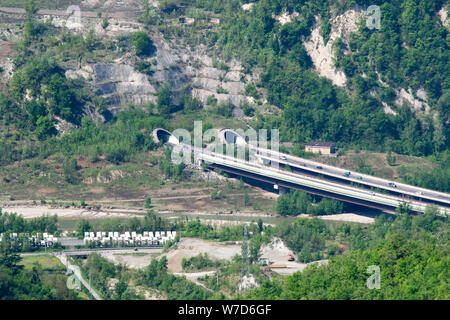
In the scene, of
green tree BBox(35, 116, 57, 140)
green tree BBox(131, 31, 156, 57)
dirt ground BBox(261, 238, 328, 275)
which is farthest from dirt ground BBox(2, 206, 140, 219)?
green tree BBox(131, 31, 156, 57)

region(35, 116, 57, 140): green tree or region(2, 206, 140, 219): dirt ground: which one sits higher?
region(35, 116, 57, 140): green tree

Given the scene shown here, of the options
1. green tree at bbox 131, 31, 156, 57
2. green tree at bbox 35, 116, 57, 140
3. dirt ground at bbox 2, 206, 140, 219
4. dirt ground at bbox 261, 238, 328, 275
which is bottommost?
dirt ground at bbox 261, 238, 328, 275

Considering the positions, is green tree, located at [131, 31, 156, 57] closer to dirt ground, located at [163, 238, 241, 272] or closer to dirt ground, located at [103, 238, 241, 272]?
dirt ground, located at [163, 238, 241, 272]

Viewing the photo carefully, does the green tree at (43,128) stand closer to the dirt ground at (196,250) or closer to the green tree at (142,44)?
the green tree at (142,44)

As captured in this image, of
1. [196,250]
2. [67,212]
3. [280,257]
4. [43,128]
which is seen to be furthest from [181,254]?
[43,128]

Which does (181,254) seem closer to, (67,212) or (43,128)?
(67,212)

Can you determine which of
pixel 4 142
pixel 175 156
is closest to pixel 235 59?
pixel 175 156

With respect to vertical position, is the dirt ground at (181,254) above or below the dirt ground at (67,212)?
below

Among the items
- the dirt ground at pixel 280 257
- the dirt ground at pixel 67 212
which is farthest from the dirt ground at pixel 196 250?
the dirt ground at pixel 67 212

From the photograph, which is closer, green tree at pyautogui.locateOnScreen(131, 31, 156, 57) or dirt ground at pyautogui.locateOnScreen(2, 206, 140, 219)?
dirt ground at pyautogui.locateOnScreen(2, 206, 140, 219)

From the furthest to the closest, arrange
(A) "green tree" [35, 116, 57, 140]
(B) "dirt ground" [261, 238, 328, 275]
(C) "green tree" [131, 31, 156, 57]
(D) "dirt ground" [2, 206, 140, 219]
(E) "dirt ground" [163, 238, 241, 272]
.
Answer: (C) "green tree" [131, 31, 156, 57], (A) "green tree" [35, 116, 57, 140], (D) "dirt ground" [2, 206, 140, 219], (E) "dirt ground" [163, 238, 241, 272], (B) "dirt ground" [261, 238, 328, 275]

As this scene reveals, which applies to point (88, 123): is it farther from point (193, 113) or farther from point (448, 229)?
point (448, 229)

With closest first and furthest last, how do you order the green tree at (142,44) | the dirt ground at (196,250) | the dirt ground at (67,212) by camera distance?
the dirt ground at (196,250)
the dirt ground at (67,212)
the green tree at (142,44)
